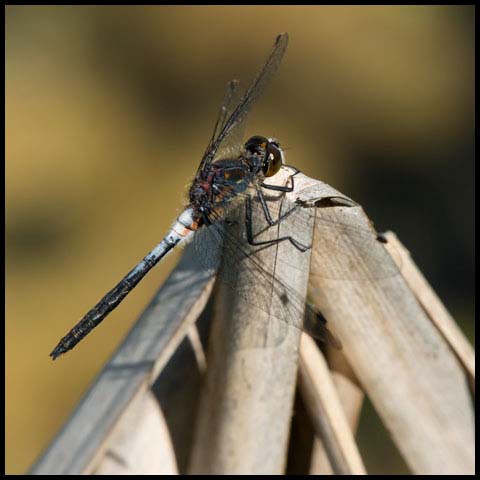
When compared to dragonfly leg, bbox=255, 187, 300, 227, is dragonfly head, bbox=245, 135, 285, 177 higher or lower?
higher

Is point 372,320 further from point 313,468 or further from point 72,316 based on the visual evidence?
point 72,316

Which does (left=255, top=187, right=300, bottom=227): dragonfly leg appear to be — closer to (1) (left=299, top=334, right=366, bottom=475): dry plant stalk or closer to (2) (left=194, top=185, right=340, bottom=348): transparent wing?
(2) (left=194, top=185, right=340, bottom=348): transparent wing

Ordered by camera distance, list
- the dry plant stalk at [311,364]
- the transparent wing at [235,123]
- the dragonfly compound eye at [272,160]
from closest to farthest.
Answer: the dry plant stalk at [311,364] < the dragonfly compound eye at [272,160] < the transparent wing at [235,123]

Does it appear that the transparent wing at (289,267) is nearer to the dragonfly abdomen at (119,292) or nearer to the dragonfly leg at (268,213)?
the dragonfly leg at (268,213)


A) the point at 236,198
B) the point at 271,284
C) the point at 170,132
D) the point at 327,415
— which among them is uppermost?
the point at 170,132

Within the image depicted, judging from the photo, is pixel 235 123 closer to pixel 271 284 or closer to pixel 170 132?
pixel 271 284

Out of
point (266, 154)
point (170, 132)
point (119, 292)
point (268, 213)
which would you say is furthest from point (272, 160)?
point (170, 132)

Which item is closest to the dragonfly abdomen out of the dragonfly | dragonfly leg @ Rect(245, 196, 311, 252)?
the dragonfly

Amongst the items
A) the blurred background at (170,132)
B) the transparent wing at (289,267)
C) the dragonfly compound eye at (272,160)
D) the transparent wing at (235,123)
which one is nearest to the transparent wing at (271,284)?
the transparent wing at (289,267)
